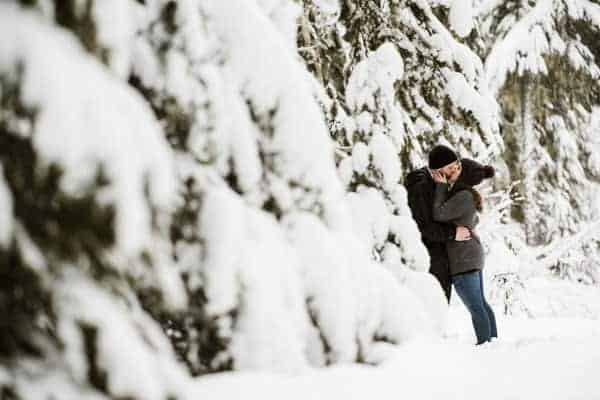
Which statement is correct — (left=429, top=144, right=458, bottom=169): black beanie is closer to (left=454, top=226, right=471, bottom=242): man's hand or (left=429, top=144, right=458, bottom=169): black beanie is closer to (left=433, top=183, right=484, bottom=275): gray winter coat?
(left=433, top=183, right=484, bottom=275): gray winter coat

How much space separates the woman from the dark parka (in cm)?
5

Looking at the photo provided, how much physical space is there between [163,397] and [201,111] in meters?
0.77

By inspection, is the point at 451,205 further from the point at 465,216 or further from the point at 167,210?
the point at 167,210

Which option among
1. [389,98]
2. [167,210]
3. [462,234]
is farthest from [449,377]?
[389,98]

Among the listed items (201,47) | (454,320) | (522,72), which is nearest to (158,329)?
(201,47)

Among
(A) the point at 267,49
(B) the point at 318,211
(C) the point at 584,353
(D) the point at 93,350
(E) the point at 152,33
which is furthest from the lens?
(C) the point at 584,353

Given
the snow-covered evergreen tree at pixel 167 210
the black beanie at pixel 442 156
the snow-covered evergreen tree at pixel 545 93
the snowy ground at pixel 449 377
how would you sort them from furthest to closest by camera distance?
the snow-covered evergreen tree at pixel 545 93 → the black beanie at pixel 442 156 → the snowy ground at pixel 449 377 → the snow-covered evergreen tree at pixel 167 210

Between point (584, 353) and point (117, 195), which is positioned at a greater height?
point (117, 195)

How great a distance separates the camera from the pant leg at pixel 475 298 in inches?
155

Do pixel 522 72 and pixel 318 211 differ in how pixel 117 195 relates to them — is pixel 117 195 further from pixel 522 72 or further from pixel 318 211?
pixel 522 72

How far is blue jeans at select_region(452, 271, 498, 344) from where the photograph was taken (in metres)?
3.94

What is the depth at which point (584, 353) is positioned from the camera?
317 centimetres

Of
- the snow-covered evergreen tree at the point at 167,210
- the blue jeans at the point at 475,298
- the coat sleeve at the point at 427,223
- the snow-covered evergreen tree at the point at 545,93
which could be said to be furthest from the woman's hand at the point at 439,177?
the snow-covered evergreen tree at the point at 545,93

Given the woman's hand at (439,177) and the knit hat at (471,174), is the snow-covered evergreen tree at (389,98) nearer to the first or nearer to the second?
the woman's hand at (439,177)
